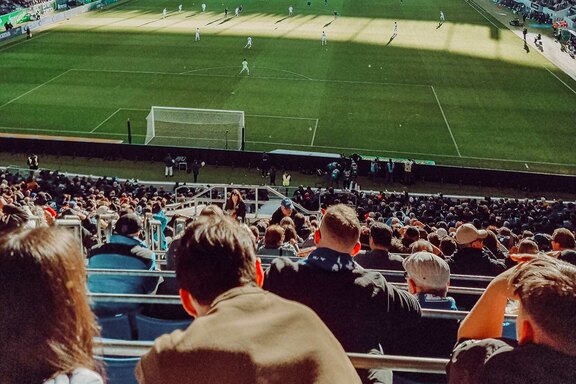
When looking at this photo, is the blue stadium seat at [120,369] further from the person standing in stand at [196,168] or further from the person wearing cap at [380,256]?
the person standing in stand at [196,168]

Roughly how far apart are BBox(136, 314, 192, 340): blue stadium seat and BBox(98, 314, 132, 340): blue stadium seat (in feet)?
0.24

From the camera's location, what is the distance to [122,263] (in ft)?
19.1

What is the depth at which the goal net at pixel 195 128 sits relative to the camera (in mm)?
27922

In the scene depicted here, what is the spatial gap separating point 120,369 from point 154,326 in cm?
74

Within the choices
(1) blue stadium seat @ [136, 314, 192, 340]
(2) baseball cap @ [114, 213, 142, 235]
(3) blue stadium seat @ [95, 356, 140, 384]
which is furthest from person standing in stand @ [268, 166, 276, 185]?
(3) blue stadium seat @ [95, 356, 140, 384]

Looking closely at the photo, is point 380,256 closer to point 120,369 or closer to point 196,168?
point 120,369

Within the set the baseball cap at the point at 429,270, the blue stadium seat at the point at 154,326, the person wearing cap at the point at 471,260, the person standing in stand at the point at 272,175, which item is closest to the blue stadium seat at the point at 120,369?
the blue stadium seat at the point at 154,326

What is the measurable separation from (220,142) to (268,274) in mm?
24227

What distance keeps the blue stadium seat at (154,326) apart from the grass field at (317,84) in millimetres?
A: 22993

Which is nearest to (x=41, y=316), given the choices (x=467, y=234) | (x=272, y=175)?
(x=467, y=234)

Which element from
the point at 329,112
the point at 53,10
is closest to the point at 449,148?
the point at 329,112

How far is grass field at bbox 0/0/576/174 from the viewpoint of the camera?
2858 centimetres

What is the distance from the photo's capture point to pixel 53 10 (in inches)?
2288

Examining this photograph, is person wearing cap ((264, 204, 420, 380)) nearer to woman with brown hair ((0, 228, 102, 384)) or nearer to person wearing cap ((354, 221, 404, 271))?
woman with brown hair ((0, 228, 102, 384))
